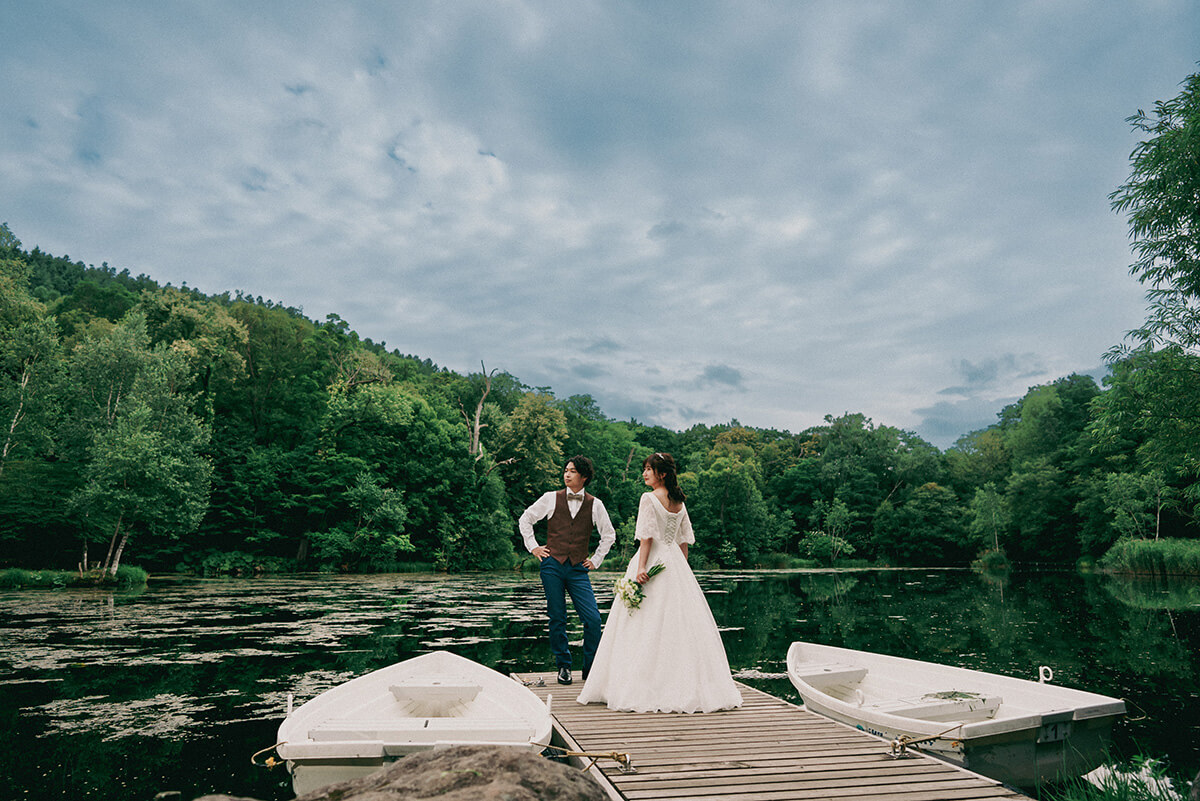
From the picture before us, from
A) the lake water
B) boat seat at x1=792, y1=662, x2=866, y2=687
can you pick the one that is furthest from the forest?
boat seat at x1=792, y1=662, x2=866, y2=687

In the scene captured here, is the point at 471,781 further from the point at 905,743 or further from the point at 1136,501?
the point at 1136,501

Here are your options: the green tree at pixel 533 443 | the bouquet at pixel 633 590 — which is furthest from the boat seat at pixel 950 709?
the green tree at pixel 533 443

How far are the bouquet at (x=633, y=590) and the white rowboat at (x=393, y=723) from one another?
3.16ft

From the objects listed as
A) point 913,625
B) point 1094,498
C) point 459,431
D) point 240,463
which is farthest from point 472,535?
point 1094,498

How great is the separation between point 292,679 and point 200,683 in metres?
0.86

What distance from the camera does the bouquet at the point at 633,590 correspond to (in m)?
5.20

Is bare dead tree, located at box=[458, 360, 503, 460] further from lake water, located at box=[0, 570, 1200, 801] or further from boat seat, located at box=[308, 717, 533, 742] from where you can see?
boat seat, located at box=[308, 717, 533, 742]

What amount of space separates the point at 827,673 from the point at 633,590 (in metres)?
2.12

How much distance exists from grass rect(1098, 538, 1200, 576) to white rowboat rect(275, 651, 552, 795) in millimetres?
30170

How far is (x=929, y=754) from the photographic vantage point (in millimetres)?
4160

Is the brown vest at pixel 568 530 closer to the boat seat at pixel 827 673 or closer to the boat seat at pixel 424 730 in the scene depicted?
the boat seat at pixel 424 730

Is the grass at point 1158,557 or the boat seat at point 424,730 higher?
the grass at point 1158,557

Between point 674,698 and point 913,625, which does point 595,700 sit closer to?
point 674,698

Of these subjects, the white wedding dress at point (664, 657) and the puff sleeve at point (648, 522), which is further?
the puff sleeve at point (648, 522)
